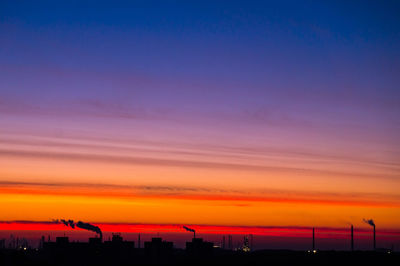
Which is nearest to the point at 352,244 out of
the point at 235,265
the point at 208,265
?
the point at 235,265

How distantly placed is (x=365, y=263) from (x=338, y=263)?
7130 millimetres

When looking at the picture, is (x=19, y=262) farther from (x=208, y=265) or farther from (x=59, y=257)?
(x=208, y=265)

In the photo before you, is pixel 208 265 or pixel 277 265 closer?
pixel 208 265

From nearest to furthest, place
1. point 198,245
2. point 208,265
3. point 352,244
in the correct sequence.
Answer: point 208,265 → point 198,245 → point 352,244

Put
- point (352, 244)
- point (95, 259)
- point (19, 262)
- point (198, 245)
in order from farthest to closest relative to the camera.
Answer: point (352, 244)
point (198, 245)
point (95, 259)
point (19, 262)

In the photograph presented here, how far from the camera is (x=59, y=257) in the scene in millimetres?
137250

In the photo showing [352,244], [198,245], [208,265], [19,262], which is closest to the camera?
[19,262]

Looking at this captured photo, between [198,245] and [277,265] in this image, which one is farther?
[198,245]

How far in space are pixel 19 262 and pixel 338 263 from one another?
→ 81780 millimetres

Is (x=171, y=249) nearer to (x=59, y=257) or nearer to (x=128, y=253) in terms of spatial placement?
(x=128, y=253)

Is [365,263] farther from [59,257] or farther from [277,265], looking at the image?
[59,257]

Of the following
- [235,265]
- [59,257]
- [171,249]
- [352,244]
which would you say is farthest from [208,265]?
[352,244]

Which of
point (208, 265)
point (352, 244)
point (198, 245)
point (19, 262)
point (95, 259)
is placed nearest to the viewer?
point (19, 262)

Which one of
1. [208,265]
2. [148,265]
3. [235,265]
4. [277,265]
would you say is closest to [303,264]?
[277,265]
